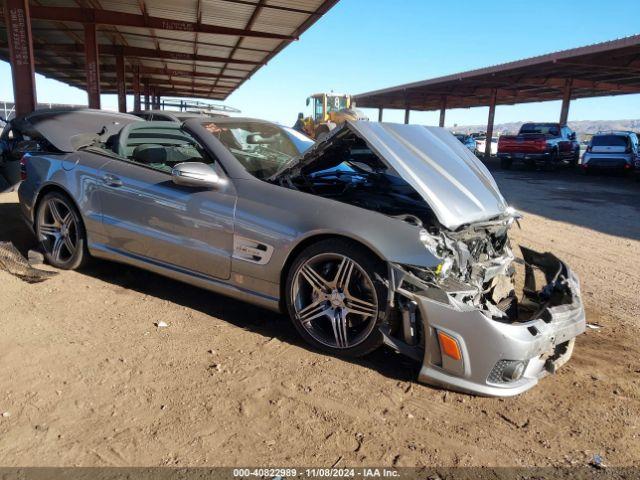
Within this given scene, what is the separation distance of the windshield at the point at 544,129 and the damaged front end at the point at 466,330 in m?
19.7

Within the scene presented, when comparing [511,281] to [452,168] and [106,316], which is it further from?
[106,316]

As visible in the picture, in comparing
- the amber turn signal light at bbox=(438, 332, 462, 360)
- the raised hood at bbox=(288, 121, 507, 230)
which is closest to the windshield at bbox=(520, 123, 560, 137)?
the raised hood at bbox=(288, 121, 507, 230)

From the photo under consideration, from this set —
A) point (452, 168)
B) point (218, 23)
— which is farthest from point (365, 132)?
point (218, 23)

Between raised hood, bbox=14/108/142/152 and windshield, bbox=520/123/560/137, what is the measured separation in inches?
761

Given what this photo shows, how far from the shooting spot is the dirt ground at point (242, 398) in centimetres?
235

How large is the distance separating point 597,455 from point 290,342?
6.24 ft

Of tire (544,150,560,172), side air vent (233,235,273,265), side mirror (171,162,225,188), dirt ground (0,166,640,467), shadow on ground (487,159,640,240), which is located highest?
side mirror (171,162,225,188)

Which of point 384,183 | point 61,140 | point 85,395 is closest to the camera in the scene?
point 85,395

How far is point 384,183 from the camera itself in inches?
163

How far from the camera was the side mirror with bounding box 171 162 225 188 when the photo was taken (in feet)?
11.4

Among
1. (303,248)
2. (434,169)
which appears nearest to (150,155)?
Result: (303,248)

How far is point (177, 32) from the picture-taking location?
1584 centimetres

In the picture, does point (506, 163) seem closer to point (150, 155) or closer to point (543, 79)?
point (543, 79)

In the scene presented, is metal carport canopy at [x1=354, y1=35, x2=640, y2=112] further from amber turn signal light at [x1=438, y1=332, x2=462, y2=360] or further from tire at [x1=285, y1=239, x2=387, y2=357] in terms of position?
amber turn signal light at [x1=438, y1=332, x2=462, y2=360]
